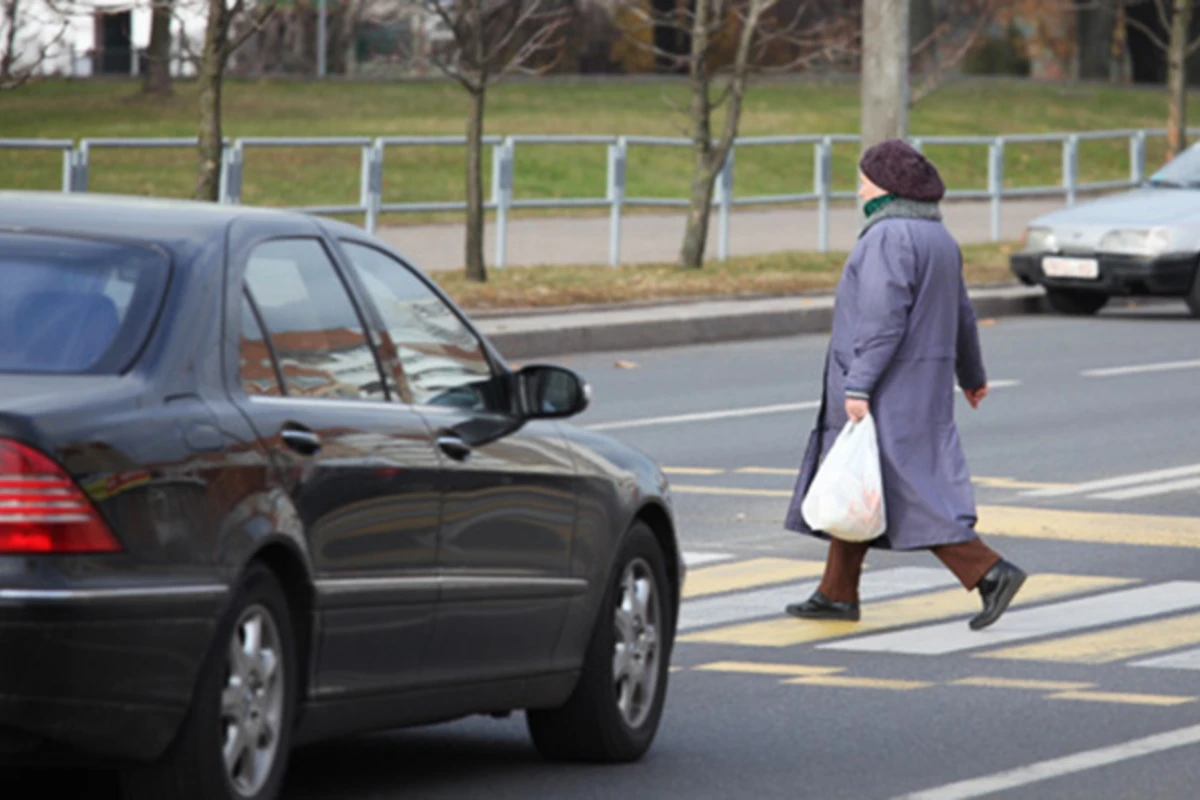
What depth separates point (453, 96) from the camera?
57094 millimetres

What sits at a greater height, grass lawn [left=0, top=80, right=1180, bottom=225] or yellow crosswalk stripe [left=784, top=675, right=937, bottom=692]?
grass lawn [left=0, top=80, right=1180, bottom=225]

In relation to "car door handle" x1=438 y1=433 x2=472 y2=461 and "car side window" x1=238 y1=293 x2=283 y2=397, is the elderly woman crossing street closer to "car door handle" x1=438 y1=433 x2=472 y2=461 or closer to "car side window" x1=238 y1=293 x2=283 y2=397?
"car door handle" x1=438 y1=433 x2=472 y2=461

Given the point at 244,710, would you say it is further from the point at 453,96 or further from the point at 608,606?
the point at 453,96

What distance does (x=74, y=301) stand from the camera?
6.07 meters

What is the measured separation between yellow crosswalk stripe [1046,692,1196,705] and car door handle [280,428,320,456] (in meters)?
3.17

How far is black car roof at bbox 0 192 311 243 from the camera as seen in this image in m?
6.28

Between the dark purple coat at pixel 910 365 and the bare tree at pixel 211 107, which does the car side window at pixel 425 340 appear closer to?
the dark purple coat at pixel 910 365

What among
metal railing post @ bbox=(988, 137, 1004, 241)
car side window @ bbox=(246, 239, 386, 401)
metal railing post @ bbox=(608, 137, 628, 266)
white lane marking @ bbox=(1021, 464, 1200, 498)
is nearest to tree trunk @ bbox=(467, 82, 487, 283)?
metal railing post @ bbox=(608, 137, 628, 266)

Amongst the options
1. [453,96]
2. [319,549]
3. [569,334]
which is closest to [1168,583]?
[319,549]

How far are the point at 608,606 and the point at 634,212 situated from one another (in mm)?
28240

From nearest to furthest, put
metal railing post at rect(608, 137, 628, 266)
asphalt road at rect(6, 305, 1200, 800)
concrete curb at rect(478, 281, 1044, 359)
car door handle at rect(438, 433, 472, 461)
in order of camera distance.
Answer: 1. car door handle at rect(438, 433, 472, 461)
2. asphalt road at rect(6, 305, 1200, 800)
3. concrete curb at rect(478, 281, 1044, 359)
4. metal railing post at rect(608, 137, 628, 266)

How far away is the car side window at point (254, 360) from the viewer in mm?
6191

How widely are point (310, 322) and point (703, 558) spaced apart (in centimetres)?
518

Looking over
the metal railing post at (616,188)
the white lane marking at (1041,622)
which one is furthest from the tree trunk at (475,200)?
the white lane marking at (1041,622)
